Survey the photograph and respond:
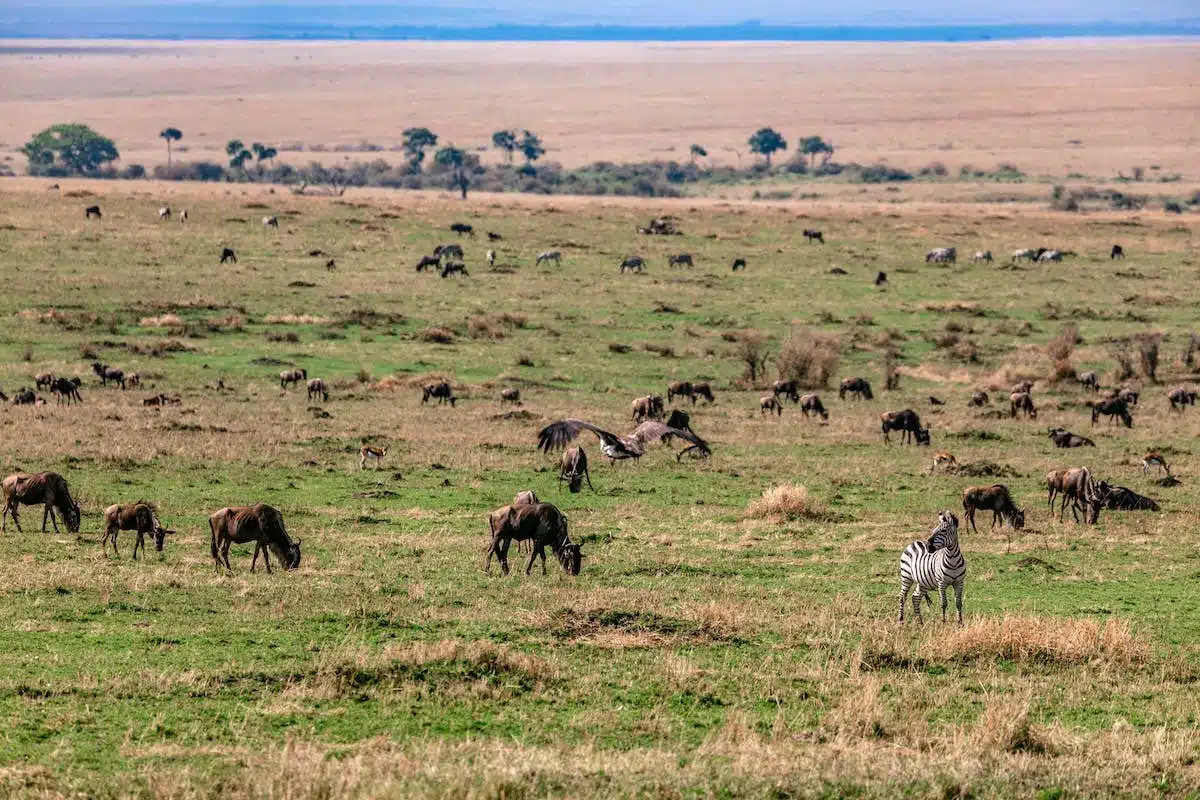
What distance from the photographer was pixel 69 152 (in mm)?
141875

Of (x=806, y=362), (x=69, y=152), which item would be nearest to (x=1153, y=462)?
(x=806, y=362)

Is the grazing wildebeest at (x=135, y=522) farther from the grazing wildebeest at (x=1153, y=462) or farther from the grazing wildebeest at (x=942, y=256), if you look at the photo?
the grazing wildebeest at (x=942, y=256)

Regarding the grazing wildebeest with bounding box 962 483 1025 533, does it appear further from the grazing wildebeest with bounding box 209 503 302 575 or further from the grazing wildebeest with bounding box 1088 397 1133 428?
the grazing wildebeest with bounding box 1088 397 1133 428

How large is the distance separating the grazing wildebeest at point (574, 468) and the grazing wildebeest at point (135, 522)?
7505 mm

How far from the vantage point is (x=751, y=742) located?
37.1ft

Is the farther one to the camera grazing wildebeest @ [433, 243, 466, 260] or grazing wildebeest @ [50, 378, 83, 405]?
grazing wildebeest @ [433, 243, 466, 260]

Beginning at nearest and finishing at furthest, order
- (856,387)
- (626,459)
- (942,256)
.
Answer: (626,459) < (856,387) < (942,256)

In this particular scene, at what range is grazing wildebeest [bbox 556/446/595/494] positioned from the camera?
24.5m

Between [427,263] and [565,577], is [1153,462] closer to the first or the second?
[565,577]

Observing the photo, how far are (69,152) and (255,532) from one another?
134505 mm

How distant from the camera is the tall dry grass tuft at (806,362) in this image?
129ft

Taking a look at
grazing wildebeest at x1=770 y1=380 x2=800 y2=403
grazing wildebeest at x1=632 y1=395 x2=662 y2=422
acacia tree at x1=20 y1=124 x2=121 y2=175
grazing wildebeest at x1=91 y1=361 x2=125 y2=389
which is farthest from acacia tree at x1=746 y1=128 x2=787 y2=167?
grazing wildebeest at x1=632 y1=395 x2=662 y2=422

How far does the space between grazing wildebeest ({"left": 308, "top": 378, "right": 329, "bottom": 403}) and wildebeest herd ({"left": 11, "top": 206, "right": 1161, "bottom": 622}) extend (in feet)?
0.12

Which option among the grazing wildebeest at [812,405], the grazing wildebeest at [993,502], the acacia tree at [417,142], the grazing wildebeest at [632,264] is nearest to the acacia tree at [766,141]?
the acacia tree at [417,142]
